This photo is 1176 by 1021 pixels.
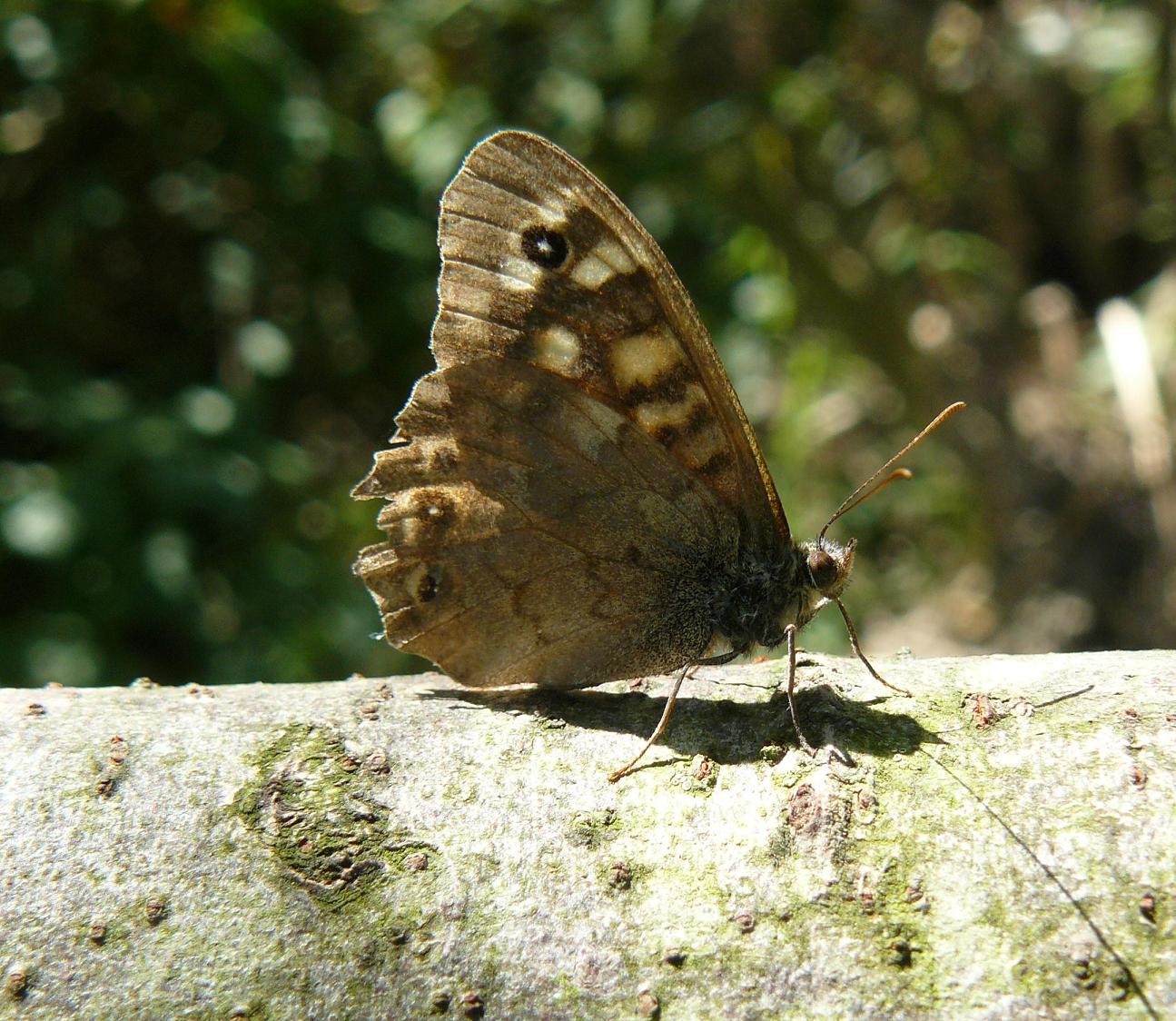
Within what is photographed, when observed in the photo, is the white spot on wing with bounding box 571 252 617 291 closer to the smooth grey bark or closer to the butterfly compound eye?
the butterfly compound eye

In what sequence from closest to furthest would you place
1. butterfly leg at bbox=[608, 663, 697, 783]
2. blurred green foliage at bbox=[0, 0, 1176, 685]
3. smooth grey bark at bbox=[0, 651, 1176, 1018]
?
1. smooth grey bark at bbox=[0, 651, 1176, 1018]
2. butterfly leg at bbox=[608, 663, 697, 783]
3. blurred green foliage at bbox=[0, 0, 1176, 685]

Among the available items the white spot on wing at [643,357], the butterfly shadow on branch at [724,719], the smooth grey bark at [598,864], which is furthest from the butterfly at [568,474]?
the smooth grey bark at [598,864]

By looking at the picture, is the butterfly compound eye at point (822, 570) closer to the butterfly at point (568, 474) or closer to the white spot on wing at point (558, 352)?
the butterfly at point (568, 474)

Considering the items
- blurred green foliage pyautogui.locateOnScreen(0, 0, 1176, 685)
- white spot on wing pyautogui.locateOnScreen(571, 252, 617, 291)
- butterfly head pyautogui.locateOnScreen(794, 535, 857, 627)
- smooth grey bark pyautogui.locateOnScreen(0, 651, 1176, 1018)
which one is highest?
blurred green foliage pyautogui.locateOnScreen(0, 0, 1176, 685)

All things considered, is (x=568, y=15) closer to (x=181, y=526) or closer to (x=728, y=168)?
(x=728, y=168)

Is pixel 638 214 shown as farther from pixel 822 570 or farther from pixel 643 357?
pixel 822 570

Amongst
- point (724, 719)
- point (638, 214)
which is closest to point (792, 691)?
point (724, 719)

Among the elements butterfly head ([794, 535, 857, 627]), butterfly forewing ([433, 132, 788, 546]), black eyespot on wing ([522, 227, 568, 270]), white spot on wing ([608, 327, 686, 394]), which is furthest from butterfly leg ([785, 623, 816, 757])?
black eyespot on wing ([522, 227, 568, 270])

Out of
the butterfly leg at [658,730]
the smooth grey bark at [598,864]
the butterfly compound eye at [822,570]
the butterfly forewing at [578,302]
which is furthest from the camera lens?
the butterfly compound eye at [822,570]
